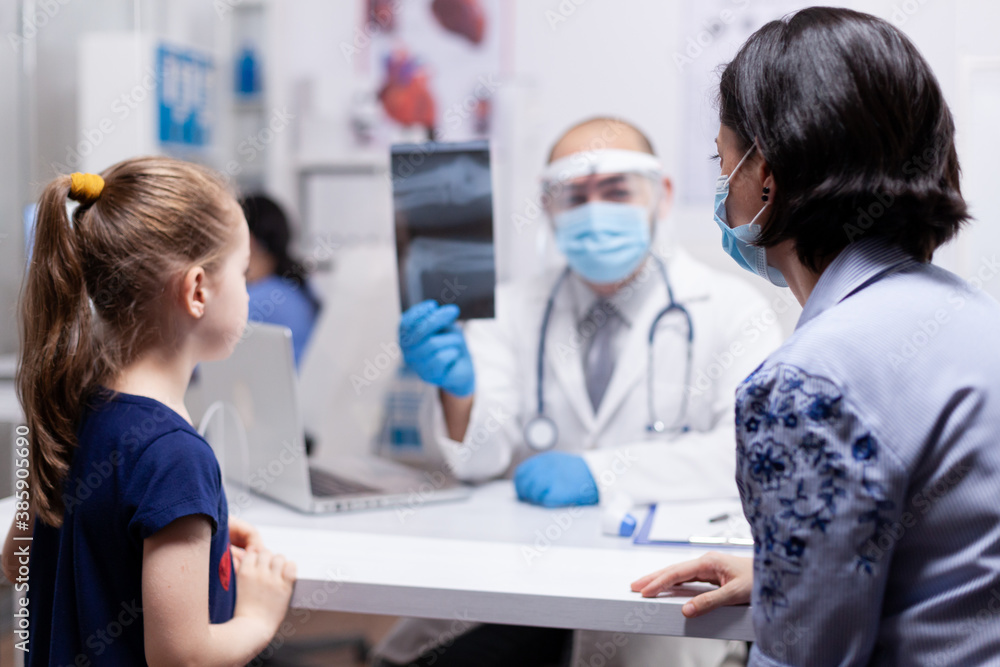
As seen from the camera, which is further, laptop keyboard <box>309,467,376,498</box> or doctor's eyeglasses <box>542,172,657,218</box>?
doctor's eyeglasses <box>542,172,657,218</box>

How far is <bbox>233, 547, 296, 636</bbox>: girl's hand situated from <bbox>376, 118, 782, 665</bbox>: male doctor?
0.54 m

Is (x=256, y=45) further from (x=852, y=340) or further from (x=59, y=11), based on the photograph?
(x=852, y=340)

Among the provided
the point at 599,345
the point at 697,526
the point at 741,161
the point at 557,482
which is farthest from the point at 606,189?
the point at 741,161

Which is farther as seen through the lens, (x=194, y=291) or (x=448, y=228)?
(x=448, y=228)

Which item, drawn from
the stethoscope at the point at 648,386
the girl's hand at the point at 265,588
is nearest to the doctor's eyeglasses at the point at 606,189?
the stethoscope at the point at 648,386

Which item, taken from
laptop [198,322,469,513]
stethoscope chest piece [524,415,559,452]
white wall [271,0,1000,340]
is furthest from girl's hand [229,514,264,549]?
white wall [271,0,1000,340]

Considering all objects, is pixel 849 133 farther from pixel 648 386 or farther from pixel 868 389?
pixel 648 386

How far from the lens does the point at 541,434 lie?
176 cm

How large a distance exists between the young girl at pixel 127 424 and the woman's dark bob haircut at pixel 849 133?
678 millimetres

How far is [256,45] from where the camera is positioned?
12.5ft

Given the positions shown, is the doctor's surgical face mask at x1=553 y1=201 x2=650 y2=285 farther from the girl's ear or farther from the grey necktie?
the girl's ear

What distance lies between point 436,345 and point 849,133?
978mm

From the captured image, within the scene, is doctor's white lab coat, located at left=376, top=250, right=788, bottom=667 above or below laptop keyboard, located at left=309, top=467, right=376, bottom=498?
above

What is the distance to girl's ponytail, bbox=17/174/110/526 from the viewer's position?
971mm
